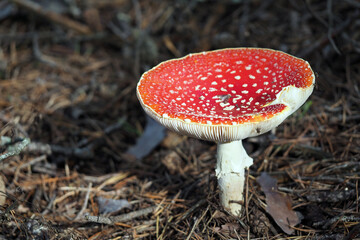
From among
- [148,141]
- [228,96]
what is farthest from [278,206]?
[148,141]

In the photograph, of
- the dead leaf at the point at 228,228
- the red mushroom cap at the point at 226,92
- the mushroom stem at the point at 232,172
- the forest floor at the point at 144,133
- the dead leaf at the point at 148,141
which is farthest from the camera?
the dead leaf at the point at 148,141

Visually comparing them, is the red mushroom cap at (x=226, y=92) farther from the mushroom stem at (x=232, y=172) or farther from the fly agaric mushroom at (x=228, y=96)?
the mushroom stem at (x=232, y=172)

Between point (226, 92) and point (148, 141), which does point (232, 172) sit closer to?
point (226, 92)

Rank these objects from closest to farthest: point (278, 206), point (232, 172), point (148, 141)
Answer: point (232, 172)
point (278, 206)
point (148, 141)

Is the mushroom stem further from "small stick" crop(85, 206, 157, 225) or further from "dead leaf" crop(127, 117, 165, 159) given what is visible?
"dead leaf" crop(127, 117, 165, 159)

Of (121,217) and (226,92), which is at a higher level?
(226,92)

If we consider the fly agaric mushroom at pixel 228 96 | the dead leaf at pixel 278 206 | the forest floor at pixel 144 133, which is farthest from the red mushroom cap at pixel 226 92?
the dead leaf at pixel 278 206
